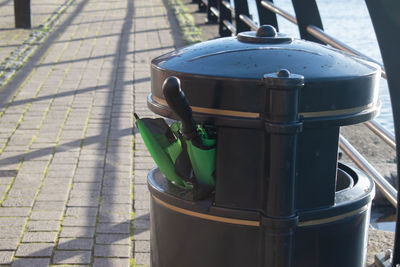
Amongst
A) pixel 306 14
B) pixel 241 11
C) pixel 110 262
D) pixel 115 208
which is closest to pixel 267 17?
pixel 241 11

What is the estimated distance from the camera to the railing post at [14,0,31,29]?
10727mm

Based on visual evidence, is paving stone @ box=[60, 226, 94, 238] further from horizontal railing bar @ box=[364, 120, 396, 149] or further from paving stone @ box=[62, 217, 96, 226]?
horizontal railing bar @ box=[364, 120, 396, 149]

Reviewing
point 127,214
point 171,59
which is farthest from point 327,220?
point 127,214

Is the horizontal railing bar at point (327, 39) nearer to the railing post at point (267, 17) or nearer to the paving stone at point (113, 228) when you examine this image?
the railing post at point (267, 17)

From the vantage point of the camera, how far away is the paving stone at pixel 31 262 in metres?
3.06

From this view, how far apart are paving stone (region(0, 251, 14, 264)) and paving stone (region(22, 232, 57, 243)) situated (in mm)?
145

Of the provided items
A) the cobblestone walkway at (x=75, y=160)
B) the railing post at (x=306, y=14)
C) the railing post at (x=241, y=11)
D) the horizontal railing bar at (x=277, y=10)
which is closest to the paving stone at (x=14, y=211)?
the cobblestone walkway at (x=75, y=160)

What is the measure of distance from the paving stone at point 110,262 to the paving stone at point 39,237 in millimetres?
349

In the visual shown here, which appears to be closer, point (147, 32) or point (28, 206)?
point (28, 206)

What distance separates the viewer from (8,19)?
40.0 feet

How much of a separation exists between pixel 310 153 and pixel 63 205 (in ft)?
7.45

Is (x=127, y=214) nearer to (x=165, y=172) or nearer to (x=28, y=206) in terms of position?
(x=28, y=206)

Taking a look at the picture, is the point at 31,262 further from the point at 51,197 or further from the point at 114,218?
the point at 51,197

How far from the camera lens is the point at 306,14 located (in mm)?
4285
